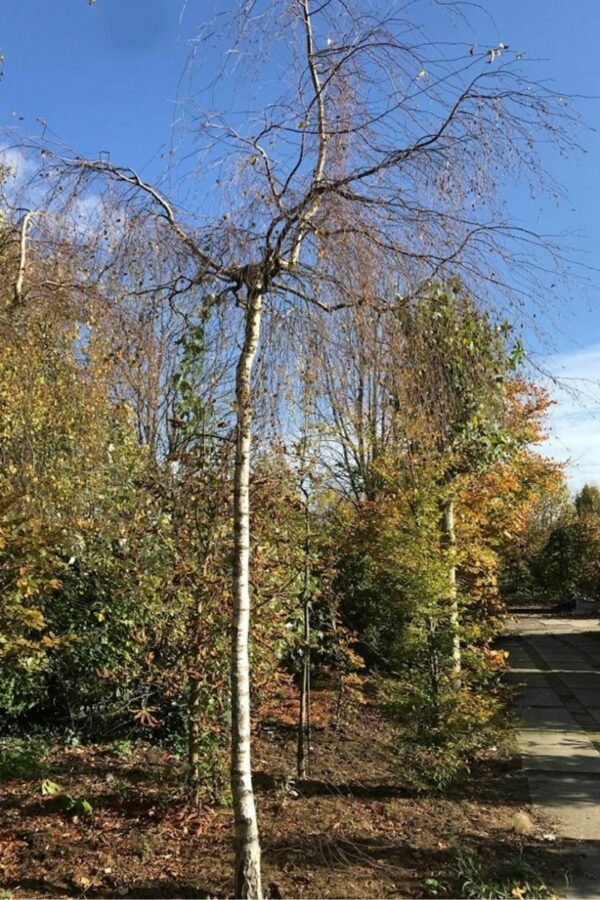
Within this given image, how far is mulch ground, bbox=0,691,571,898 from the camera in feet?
11.5

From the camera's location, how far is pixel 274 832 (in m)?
4.11

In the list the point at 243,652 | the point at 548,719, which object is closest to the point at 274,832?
the point at 243,652

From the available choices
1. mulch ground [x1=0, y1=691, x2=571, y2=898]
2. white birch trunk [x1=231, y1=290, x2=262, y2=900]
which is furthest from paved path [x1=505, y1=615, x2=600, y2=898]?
white birch trunk [x1=231, y1=290, x2=262, y2=900]

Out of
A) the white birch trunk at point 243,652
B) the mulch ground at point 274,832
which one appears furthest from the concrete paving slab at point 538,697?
the white birch trunk at point 243,652

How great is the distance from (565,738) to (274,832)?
11.9 feet

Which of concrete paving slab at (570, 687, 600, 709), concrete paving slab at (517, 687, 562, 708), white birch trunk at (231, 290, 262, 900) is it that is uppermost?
white birch trunk at (231, 290, 262, 900)

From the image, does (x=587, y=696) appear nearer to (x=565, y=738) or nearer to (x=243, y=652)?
(x=565, y=738)

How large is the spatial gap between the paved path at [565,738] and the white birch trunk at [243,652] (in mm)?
1828

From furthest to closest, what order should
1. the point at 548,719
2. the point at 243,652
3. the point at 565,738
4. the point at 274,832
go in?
1. the point at 548,719
2. the point at 565,738
3. the point at 274,832
4. the point at 243,652

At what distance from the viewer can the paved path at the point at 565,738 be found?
4.30m

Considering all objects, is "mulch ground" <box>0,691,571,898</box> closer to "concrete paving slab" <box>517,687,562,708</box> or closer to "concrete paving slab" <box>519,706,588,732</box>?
"concrete paving slab" <box>519,706,588,732</box>

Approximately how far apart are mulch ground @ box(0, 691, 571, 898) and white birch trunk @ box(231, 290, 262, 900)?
0.77 metres

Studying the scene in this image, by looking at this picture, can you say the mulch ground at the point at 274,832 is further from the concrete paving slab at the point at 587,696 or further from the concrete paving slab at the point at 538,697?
the concrete paving slab at the point at 587,696

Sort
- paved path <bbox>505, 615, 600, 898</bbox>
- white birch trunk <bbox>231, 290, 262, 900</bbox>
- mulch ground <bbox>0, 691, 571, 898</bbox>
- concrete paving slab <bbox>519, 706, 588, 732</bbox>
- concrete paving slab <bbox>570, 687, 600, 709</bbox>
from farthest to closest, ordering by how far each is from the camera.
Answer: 1. concrete paving slab <bbox>570, 687, 600, 709</bbox>
2. concrete paving slab <bbox>519, 706, 588, 732</bbox>
3. paved path <bbox>505, 615, 600, 898</bbox>
4. mulch ground <bbox>0, 691, 571, 898</bbox>
5. white birch trunk <bbox>231, 290, 262, 900</bbox>
